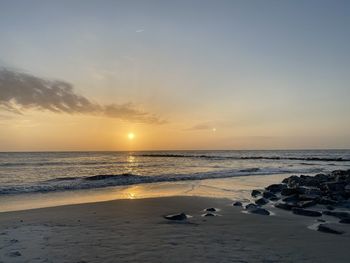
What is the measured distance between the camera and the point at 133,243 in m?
7.11

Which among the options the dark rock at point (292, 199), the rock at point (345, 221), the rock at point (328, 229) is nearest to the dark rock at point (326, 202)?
the dark rock at point (292, 199)

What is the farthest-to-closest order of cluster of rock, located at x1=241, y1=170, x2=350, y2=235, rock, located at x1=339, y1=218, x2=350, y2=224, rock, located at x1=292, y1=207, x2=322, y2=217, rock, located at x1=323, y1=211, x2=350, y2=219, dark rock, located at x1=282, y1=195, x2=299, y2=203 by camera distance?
dark rock, located at x1=282, y1=195, x2=299, y2=203 → cluster of rock, located at x1=241, y1=170, x2=350, y2=235 → rock, located at x1=292, y1=207, x2=322, y2=217 → rock, located at x1=323, y1=211, x2=350, y2=219 → rock, located at x1=339, y1=218, x2=350, y2=224

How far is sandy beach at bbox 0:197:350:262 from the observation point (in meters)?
6.21

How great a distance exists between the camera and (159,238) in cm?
753

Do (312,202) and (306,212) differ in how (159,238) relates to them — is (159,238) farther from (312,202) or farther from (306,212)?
(312,202)

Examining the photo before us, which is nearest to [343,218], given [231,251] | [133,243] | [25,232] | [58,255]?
[231,251]

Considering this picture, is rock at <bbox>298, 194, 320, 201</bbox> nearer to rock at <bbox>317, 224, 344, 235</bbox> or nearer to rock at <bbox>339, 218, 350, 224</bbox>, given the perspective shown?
rock at <bbox>339, 218, 350, 224</bbox>

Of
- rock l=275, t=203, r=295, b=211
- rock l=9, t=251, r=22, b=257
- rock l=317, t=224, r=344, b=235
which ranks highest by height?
rock l=9, t=251, r=22, b=257

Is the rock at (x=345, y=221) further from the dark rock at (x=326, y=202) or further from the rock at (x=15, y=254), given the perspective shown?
the rock at (x=15, y=254)

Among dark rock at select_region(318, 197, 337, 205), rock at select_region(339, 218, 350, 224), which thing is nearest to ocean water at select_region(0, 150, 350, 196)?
dark rock at select_region(318, 197, 337, 205)

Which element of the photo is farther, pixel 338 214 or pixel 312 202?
pixel 312 202

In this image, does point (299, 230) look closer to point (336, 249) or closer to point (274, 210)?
point (336, 249)

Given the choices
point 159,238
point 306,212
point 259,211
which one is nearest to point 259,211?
point 259,211

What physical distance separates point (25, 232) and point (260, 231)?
5.53 meters
